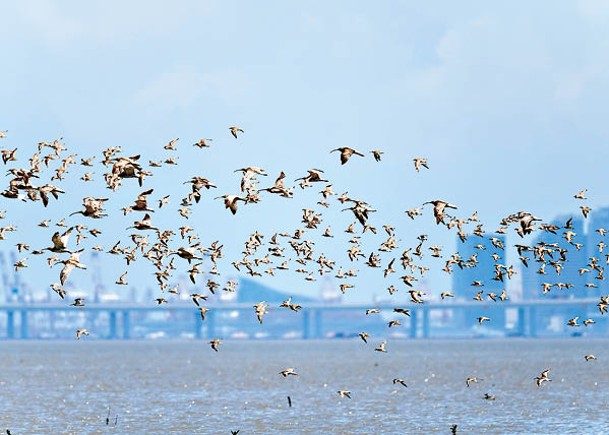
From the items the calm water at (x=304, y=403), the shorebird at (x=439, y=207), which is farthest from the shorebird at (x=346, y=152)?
the calm water at (x=304, y=403)

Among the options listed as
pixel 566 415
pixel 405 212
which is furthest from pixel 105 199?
pixel 566 415

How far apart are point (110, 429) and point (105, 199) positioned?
1124 inches

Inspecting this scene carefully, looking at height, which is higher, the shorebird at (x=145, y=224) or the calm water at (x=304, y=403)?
the shorebird at (x=145, y=224)

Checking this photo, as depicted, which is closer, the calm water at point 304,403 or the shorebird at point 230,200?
the shorebird at point 230,200

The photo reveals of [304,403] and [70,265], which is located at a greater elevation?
[70,265]

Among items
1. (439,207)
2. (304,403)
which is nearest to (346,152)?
(439,207)

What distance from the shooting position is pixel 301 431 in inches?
3044

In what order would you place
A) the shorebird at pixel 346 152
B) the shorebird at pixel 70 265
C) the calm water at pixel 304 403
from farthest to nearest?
the calm water at pixel 304 403, the shorebird at pixel 346 152, the shorebird at pixel 70 265

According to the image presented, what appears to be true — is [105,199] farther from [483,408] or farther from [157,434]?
[483,408]

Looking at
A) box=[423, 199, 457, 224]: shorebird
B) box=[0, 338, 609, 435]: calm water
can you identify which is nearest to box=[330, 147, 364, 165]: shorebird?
box=[423, 199, 457, 224]: shorebird

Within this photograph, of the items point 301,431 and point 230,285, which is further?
point 301,431

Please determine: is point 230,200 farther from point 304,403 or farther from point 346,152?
point 304,403

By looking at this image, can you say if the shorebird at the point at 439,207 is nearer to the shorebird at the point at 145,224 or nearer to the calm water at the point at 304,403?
the shorebird at the point at 145,224

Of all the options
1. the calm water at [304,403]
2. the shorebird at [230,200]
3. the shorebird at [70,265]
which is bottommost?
the calm water at [304,403]
